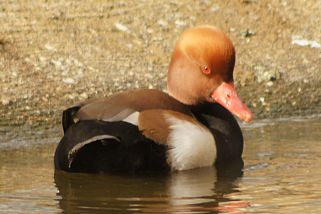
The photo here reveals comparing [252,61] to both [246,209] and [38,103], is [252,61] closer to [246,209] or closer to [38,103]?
[38,103]

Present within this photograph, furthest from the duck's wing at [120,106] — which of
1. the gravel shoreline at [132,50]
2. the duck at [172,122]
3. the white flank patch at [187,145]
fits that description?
the gravel shoreline at [132,50]

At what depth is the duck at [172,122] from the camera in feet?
24.1

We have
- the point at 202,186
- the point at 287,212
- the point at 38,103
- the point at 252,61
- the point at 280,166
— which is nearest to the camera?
the point at 287,212

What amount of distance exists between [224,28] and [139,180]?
359 centimetres

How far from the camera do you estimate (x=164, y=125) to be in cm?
748

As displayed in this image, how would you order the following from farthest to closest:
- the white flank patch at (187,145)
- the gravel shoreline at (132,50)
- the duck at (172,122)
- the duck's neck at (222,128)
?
1. the gravel shoreline at (132,50)
2. the duck's neck at (222,128)
3. the white flank patch at (187,145)
4. the duck at (172,122)

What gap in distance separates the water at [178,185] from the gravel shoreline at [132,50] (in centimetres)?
82

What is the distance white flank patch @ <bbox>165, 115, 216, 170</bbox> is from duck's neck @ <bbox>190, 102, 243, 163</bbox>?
183 millimetres

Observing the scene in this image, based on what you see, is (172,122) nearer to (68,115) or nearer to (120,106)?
(120,106)

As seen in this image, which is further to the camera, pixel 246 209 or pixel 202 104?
pixel 202 104

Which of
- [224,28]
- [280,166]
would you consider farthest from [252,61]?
[280,166]

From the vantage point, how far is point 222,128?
8.06m

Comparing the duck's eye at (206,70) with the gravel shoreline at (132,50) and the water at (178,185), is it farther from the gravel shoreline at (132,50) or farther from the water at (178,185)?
the gravel shoreline at (132,50)

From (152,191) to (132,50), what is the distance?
3.28 metres
